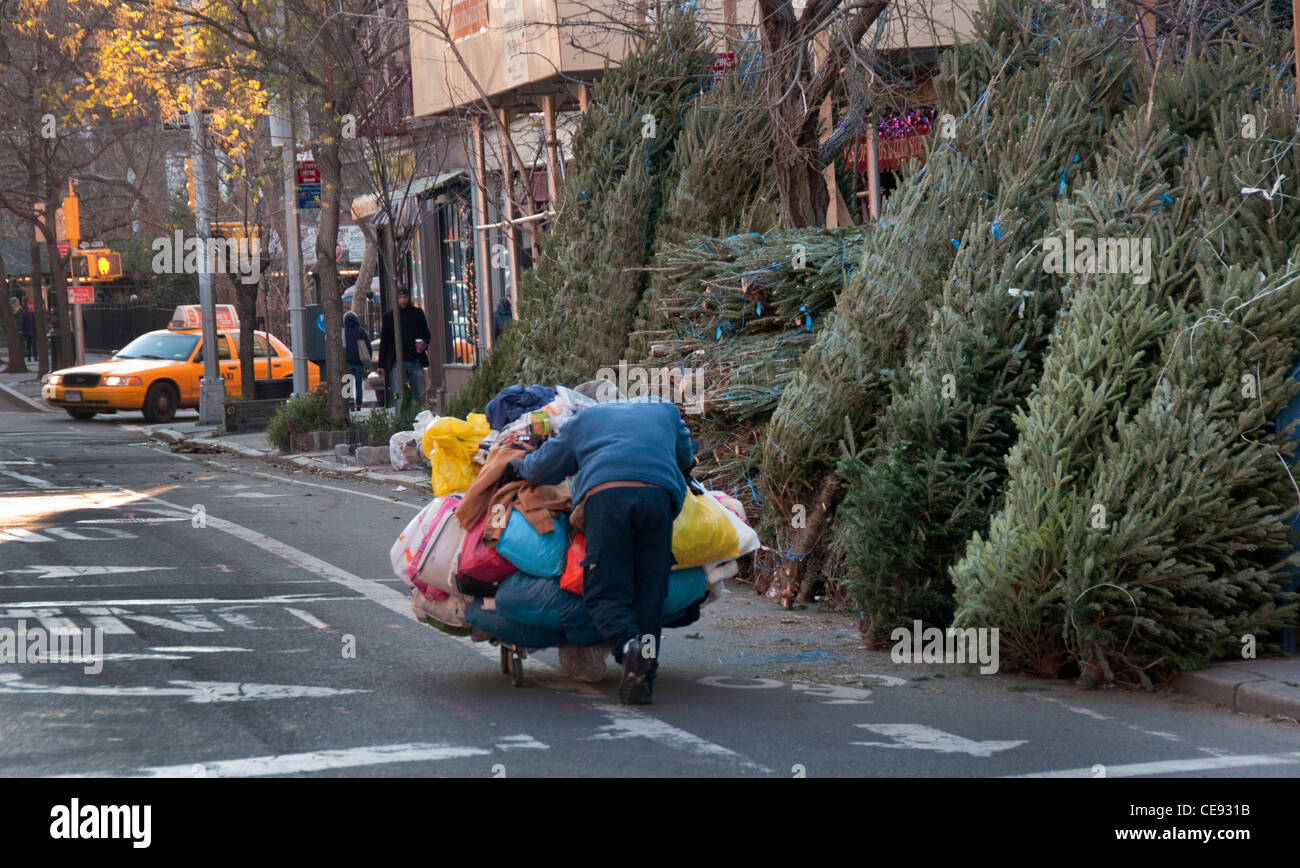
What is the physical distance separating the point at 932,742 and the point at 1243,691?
1.72 meters

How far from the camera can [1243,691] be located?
7.17m

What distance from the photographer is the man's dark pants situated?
6.96m

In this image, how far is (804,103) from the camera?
13.4 metres

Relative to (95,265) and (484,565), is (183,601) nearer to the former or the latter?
(484,565)

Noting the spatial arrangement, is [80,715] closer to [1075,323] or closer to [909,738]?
[909,738]

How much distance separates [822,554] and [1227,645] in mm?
3260

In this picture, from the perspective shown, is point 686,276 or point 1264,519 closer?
point 1264,519

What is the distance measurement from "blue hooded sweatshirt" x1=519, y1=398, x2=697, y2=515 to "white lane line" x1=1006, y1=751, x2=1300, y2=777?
7.00 ft

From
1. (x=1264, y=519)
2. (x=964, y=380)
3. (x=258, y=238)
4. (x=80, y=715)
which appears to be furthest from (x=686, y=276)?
(x=258, y=238)

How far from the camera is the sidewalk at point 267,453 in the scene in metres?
18.3

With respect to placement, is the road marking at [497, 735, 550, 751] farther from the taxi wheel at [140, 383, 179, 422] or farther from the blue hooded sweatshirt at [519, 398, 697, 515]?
the taxi wheel at [140, 383, 179, 422]

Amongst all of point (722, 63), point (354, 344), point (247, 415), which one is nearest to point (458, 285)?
point (354, 344)

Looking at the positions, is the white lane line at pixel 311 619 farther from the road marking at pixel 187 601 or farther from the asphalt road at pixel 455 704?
the road marking at pixel 187 601
